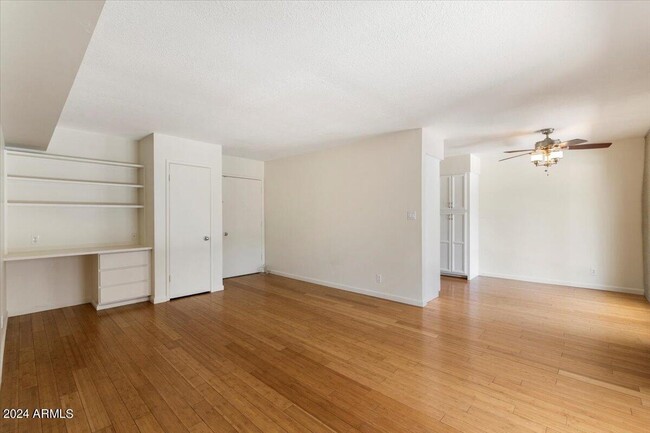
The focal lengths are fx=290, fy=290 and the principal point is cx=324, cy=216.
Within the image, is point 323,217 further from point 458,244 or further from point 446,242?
point 458,244

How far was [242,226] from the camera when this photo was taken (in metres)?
6.37

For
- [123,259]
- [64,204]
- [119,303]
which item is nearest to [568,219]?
[123,259]

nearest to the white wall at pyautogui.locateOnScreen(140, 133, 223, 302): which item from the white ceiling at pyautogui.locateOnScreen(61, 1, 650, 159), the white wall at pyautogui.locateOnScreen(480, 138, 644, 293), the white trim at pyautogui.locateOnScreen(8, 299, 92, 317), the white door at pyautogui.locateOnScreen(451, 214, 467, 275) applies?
the white ceiling at pyautogui.locateOnScreen(61, 1, 650, 159)

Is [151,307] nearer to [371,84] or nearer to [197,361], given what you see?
[197,361]

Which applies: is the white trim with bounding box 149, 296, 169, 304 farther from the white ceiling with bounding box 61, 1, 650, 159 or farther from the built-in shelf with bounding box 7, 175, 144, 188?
the white ceiling with bounding box 61, 1, 650, 159

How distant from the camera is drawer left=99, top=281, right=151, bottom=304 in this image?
13.4ft

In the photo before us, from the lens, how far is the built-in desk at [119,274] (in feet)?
13.3

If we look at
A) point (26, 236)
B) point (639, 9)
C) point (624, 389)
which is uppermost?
point (639, 9)

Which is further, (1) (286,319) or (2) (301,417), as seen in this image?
(1) (286,319)

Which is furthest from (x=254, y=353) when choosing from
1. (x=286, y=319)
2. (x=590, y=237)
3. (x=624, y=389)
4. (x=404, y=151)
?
(x=590, y=237)

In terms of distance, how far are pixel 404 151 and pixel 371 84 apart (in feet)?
6.04

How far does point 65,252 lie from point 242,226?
306 centimetres

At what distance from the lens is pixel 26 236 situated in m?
3.92

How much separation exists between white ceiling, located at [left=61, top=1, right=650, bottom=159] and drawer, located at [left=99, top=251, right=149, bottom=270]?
1837 millimetres
